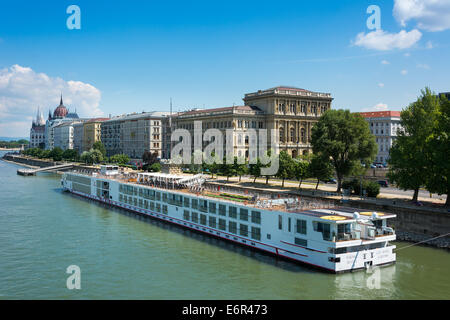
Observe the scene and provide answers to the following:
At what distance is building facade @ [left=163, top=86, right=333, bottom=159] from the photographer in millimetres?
87250

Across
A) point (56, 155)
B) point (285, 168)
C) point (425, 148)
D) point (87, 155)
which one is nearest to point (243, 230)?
point (425, 148)

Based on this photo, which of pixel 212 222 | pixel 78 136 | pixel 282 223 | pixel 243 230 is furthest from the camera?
pixel 78 136

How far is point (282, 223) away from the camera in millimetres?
29516

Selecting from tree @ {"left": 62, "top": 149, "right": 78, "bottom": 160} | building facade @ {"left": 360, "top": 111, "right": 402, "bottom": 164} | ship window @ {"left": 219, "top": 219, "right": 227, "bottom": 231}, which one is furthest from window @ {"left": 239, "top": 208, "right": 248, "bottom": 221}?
tree @ {"left": 62, "top": 149, "right": 78, "bottom": 160}

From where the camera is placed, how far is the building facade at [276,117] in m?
87.2

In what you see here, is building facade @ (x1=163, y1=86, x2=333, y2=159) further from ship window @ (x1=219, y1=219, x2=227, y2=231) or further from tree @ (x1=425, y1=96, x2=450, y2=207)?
ship window @ (x1=219, y1=219, x2=227, y2=231)

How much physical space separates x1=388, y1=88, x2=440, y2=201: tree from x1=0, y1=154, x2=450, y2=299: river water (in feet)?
23.0

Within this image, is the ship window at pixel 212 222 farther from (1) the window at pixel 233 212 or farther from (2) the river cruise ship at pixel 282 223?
(1) the window at pixel 233 212

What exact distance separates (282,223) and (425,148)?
17.2 meters

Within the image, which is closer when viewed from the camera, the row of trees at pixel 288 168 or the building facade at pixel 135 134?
the row of trees at pixel 288 168

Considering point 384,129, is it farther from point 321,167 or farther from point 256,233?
point 256,233

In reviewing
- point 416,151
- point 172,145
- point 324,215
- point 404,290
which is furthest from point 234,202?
point 172,145

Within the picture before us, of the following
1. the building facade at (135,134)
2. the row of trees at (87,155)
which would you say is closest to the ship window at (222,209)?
the row of trees at (87,155)
